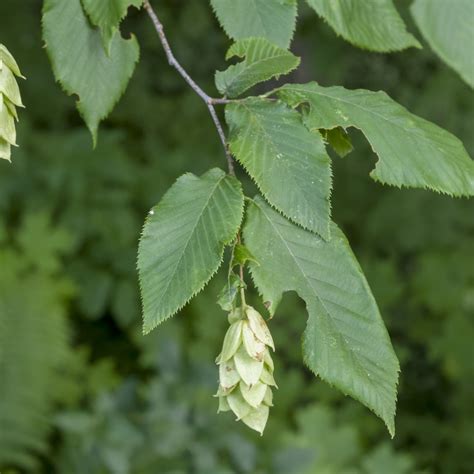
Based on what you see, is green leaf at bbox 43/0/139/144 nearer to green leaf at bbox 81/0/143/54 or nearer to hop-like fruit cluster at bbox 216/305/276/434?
green leaf at bbox 81/0/143/54

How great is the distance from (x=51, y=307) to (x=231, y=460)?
1.18 metres

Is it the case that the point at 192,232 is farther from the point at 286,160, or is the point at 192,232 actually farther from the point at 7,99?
the point at 7,99

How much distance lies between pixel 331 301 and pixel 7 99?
0.44m

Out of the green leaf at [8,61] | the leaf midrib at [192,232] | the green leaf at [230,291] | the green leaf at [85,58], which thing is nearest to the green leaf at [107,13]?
the green leaf at [85,58]

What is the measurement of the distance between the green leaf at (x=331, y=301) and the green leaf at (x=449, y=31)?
0.54 meters

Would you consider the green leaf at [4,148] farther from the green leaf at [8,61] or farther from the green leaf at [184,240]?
the green leaf at [184,240]

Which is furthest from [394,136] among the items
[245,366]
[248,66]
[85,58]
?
[85,58]

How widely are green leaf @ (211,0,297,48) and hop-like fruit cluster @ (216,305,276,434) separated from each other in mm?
434

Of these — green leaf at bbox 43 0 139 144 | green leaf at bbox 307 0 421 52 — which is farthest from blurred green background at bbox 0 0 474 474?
green leaf at bbox 307 0 421 52

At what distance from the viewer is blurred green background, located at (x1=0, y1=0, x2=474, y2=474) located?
2.87m

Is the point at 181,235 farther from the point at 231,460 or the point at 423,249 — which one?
the point at 423,249

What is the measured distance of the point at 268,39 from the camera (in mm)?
1172

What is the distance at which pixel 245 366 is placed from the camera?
3.00 ft

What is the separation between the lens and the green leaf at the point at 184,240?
926mm
